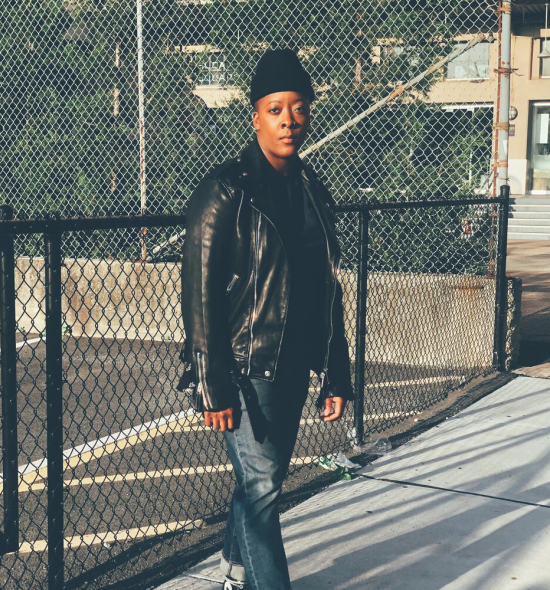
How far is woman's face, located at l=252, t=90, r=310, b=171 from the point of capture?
9.25 ft

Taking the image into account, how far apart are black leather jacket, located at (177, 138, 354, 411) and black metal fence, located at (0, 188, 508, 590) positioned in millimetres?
733

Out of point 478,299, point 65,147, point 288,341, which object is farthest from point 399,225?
point 288,341

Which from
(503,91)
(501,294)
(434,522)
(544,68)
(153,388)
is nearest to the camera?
(434,522)

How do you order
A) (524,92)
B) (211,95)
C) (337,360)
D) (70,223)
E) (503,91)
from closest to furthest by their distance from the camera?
(337,360) < (70,223) < (503,91) < (211,95) < (524,92)

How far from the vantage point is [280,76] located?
282 cm

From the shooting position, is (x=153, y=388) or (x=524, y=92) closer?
(x=153, y=388)

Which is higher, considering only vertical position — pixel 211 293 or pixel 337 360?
pixel 211 293

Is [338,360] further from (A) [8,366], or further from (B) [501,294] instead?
(B) [501,294]

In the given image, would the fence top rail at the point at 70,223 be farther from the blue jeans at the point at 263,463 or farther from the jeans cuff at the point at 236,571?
the jeans cuff at the point at 236,571

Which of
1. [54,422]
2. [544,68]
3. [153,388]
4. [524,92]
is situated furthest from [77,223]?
[544,68]

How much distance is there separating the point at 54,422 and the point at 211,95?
21.3 ft

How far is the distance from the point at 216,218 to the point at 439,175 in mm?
5546

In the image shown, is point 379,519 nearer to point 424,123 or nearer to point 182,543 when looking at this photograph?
point 182,543

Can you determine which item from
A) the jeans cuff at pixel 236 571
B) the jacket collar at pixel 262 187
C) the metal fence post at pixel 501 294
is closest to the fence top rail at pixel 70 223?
the jacket collar at pixel 262 187
